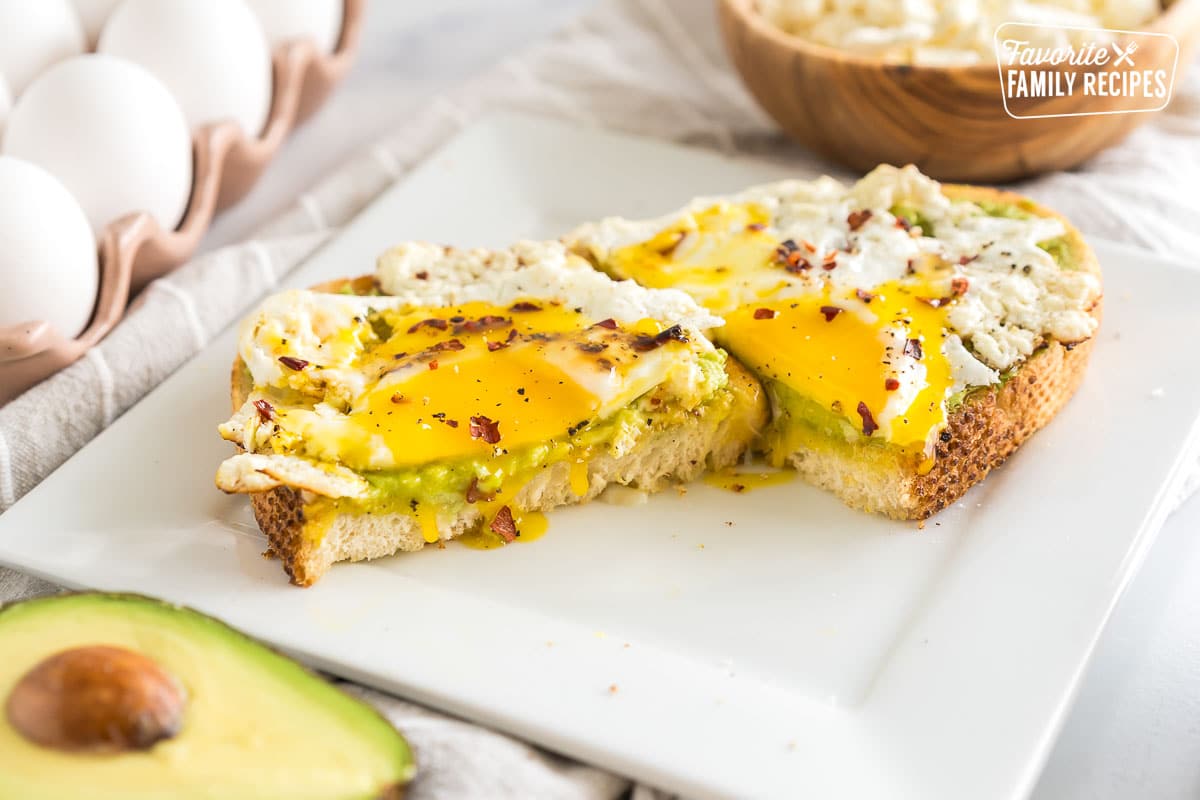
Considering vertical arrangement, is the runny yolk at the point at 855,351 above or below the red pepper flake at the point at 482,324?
below

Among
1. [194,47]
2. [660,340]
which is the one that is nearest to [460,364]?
[660,340]

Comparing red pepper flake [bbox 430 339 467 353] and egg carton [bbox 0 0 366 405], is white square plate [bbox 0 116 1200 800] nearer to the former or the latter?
egg carton [bbox 0 0 366 405]

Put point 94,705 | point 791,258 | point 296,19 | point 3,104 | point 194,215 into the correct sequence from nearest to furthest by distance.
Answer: point 94,705
point 791,258
point 3,104
point 194,215
point 296,19

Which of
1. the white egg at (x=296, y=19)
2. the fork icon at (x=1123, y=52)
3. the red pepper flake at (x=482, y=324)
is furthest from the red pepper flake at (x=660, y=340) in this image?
the white egg at (x=296, y=19)

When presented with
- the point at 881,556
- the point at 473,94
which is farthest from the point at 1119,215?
the point at 473,94

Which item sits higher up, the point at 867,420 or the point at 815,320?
→ the point at 815,320

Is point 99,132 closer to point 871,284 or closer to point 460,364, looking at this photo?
point 460,364

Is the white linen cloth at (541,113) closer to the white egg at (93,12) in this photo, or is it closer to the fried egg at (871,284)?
the fried egg at (871,284)

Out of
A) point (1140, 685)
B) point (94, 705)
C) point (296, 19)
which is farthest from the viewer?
point (296, 19)
